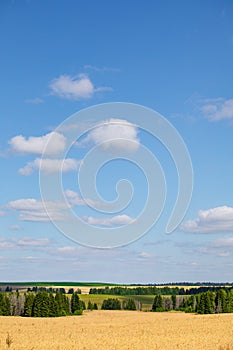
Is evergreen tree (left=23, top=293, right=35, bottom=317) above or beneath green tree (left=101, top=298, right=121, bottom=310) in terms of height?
beneath

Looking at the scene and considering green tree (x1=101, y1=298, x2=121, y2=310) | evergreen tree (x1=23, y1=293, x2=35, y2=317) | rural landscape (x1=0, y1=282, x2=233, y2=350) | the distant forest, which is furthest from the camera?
green tree (x1=101, y1=298, x2=121, y2=310)

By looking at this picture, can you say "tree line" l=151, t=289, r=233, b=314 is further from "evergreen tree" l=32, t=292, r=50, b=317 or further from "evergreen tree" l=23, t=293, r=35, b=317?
"evergreen tree" l=23, t=293, r=35, b=317

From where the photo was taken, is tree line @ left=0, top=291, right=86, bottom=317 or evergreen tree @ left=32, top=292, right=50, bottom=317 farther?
tree line @ left=0, top=291, right=86, bottom=317

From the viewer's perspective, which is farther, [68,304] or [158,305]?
[158,305]

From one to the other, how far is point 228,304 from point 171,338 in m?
82.3

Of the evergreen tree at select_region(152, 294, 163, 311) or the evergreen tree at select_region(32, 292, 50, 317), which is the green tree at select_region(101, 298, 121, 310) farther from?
the evergreen tree at select_region(32, 292, 50, 317)

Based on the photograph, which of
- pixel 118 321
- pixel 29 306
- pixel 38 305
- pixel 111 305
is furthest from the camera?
pixel 111 305

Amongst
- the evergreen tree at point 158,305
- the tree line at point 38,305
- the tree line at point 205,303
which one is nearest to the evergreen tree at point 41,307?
the tree line at point 38,305

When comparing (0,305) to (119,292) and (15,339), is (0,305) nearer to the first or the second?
(15,339)

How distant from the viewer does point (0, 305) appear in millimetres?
97625

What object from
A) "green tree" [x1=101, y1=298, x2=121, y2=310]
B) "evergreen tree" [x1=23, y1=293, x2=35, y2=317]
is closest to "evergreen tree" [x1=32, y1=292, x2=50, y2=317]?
"evergreen tree" [x1=23, y1=293, x2=35, y2=317]

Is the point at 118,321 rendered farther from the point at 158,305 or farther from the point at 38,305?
the point at 158,305

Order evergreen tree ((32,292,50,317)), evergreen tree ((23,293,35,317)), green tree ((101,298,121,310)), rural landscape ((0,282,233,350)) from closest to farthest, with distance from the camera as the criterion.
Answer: rural landscape ((0,282,233,350)) → evergreen tree ((32,292,50,317)) → evergreen tree ((23,293,35,317)) → green tree ((101,298,121,310))

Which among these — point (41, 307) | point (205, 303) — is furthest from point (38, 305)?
point (205, 303)
